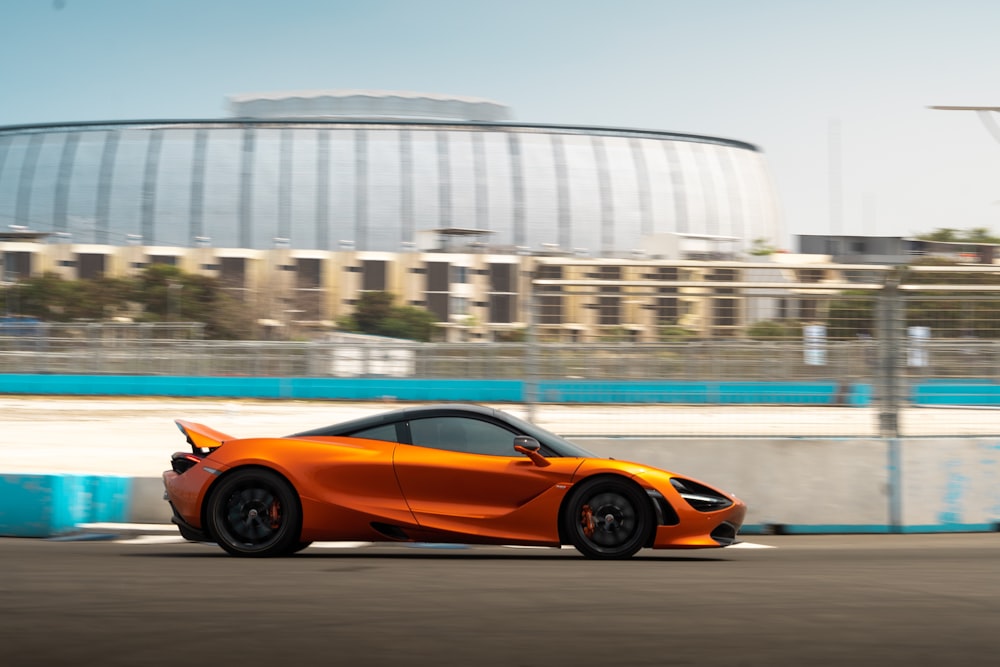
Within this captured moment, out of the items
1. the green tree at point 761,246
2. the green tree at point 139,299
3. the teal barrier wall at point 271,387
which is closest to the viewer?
the teal barrier wall at point 271,387

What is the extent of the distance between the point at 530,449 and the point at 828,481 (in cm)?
394

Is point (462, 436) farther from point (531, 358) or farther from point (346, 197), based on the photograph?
point (346, 197)

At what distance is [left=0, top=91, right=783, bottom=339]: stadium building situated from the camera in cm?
8131

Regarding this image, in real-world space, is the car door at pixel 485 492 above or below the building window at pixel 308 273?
below

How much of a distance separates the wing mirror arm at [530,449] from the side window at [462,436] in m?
0.13

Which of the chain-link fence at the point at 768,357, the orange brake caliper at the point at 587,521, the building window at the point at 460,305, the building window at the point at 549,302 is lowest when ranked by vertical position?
the orange brake caliper at the point at 587,521

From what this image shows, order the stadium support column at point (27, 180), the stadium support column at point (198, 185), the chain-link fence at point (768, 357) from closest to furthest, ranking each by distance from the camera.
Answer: the chain-link fence at point (768, 357) → the stadium support column at point (198, 185) → the stadium support column at point (27, 180)

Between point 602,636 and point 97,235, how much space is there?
90.6 m

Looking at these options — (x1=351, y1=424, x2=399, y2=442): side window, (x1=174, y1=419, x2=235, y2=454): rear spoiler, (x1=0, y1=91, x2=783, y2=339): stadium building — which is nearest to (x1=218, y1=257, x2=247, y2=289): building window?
(x1=0, y1=91, x2=783, y2=339): stadium building

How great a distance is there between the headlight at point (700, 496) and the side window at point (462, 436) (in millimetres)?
1111

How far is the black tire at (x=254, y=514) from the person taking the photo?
24.8 feet

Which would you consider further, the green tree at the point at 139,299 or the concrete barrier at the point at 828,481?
the green tree at the point at 139,299

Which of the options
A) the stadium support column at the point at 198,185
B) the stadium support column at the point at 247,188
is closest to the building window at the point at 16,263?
the stadium support column at the point at 198,185

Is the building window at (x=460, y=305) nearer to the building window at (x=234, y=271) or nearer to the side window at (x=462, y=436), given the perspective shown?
the building window at (x=234, y=271)
